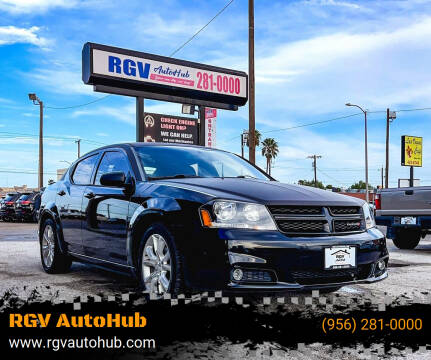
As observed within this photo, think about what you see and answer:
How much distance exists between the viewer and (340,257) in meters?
4.50

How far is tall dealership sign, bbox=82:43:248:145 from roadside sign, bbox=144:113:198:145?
23.4 inches

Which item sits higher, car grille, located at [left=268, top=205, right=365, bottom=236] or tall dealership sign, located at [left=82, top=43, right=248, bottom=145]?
tall dealership sign, located at [left=82, top=43, right=248, bottom=145]

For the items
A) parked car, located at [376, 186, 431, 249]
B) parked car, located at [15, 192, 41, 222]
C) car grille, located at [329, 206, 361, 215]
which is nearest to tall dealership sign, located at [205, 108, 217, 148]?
parked car, located at [15, 192, 41, 222]

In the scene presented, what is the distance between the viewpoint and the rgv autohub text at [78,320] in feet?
13.3

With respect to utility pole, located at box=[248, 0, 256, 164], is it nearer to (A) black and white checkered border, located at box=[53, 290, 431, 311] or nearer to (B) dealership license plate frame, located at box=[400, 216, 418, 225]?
(B) dealership license plate frame, located at box=[400, 216, 418, 225]

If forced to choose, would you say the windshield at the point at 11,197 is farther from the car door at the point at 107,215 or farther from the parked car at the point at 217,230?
the parked car at the point at 217,230

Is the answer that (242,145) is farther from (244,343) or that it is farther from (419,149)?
(244,343)

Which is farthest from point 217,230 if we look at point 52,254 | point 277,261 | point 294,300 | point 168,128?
point 168,128

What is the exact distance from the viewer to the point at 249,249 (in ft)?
13.7

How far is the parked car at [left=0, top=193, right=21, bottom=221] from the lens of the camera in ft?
92.9

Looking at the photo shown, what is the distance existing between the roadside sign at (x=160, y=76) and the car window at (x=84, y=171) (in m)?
9.57

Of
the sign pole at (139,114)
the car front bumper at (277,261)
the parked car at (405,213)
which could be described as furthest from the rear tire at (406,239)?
the sign pole at (139,114)

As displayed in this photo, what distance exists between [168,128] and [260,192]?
16080 mm

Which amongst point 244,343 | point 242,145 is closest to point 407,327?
point 244,343
